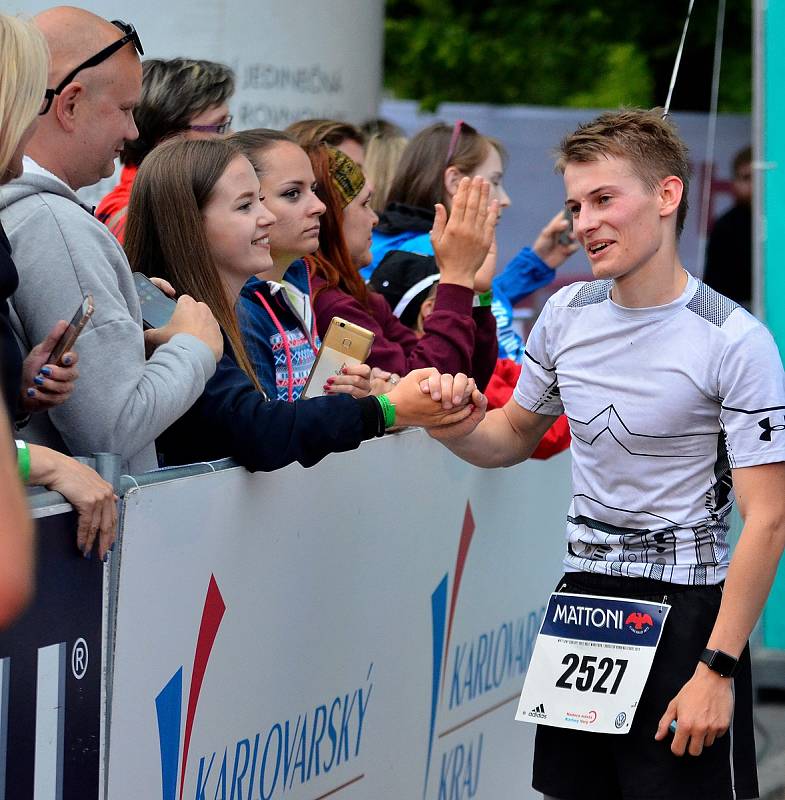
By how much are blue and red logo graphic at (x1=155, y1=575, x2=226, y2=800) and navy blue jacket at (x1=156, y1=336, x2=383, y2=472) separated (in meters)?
0.29

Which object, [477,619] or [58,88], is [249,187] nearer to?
[58,88]

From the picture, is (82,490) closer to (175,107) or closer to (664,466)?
(664,466)

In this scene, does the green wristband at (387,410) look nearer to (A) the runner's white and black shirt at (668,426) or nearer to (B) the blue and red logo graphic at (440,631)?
(A) the runner's white and black shirt at (668,426)

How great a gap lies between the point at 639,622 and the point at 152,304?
123 centimetres

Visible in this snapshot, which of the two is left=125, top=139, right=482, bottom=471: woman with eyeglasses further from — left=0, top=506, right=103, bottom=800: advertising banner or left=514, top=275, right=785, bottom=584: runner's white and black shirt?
left=0, top=506, right=103, bottom=800: advertising banner

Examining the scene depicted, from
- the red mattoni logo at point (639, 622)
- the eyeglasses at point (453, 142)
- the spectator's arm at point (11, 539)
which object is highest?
the eyeglasses at point (453, 142)

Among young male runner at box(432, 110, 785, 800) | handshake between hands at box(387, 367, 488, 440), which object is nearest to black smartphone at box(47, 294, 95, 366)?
handshake between hands at box(387, 367, 488, 440)

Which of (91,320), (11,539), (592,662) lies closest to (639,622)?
(592,662)

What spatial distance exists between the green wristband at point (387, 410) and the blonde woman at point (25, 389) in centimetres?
79

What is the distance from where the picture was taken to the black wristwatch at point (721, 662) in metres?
2.84

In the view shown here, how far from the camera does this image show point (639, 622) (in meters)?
3.00

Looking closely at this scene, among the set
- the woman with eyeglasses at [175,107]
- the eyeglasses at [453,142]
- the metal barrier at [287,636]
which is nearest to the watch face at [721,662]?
the metal barrier at [287,636]

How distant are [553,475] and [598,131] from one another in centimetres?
197

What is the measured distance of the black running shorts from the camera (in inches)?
116
